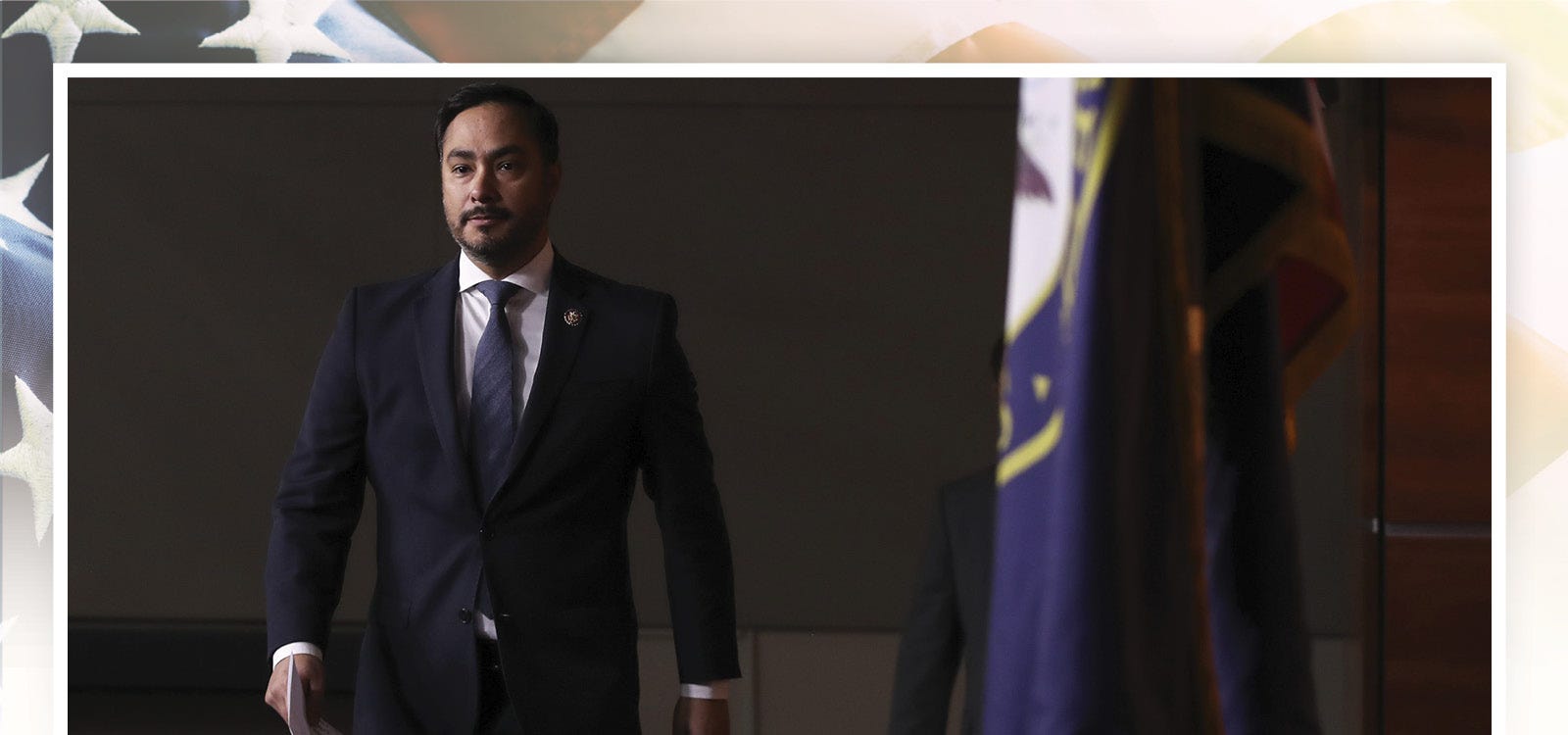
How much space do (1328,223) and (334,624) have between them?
1.57m

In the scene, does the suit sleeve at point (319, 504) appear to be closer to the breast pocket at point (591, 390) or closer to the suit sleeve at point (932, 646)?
the breast pocket at point (591, 390)

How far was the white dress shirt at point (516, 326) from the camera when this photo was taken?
7.10 feet

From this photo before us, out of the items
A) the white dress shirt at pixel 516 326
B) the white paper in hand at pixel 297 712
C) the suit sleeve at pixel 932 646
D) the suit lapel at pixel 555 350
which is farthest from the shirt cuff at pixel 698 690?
the white paper in hand at pixel 297 712

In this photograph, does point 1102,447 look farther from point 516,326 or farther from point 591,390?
point 516,326

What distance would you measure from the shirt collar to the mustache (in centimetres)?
5

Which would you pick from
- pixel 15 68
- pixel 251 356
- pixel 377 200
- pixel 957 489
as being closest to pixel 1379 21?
pixel 957 489

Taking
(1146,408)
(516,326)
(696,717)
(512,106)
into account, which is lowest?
(696,717)

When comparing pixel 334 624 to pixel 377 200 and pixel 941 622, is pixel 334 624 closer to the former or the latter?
pixel 377 200

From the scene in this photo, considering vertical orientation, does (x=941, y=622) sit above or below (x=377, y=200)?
below

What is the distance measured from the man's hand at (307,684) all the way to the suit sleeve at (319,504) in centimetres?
3

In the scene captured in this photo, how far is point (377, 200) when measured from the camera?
87.9 inches

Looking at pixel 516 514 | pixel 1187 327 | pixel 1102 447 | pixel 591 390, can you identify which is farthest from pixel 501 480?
pixel 1187 327

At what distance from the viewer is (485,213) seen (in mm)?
2197

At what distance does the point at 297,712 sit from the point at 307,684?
5cm
